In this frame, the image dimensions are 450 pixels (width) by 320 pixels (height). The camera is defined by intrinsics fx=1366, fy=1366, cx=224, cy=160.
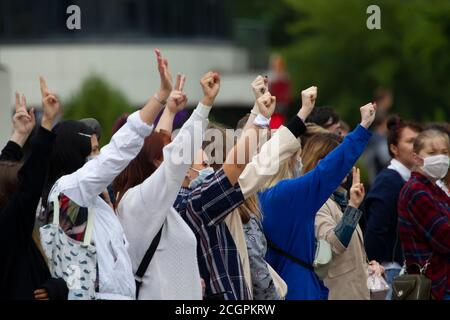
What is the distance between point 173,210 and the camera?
7.13m

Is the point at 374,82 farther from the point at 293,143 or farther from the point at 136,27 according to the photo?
the point at 293,143

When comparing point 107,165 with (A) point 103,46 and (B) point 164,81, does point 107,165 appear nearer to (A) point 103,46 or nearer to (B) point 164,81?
(B) point 164,81

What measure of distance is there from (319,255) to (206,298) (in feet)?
4.20

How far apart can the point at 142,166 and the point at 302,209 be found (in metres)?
1.17

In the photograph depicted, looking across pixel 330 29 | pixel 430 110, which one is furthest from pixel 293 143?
pixel 330 29

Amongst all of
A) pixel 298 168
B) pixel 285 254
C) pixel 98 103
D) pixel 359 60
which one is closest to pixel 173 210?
pixel 285 254

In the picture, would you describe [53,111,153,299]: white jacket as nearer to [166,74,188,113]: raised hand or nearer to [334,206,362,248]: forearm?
[166,74,188,113]: raised hand

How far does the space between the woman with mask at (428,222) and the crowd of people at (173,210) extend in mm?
478

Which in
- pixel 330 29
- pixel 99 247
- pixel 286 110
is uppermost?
pixel 99 247

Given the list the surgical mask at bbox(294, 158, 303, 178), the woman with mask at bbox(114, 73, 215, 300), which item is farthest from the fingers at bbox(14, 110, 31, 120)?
the surgical mask at bbox(294, 158, 303, 178)

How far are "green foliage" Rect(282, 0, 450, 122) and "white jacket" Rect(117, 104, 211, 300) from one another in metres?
27.8

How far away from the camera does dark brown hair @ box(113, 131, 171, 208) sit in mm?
7391

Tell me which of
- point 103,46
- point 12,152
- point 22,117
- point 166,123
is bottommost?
point 103,46
